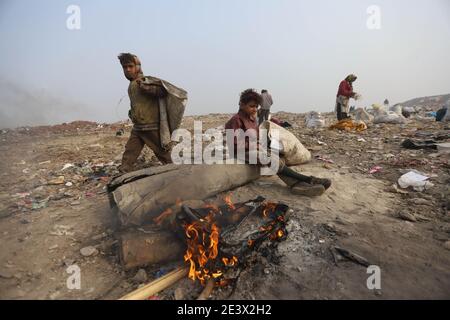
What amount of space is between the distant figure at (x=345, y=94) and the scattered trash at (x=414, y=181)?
4610 millimetres

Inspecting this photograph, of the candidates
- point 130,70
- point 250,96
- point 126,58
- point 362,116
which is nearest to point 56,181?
point 130,70

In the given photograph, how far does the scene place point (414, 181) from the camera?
375cm

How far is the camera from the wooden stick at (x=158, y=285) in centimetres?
195

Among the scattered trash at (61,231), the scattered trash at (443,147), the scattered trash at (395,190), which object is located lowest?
the scattered trash at (61,231)

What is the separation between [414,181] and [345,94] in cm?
488

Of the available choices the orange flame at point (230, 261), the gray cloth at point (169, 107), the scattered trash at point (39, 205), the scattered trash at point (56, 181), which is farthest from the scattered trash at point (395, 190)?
the scattered trash at point (56, 181)

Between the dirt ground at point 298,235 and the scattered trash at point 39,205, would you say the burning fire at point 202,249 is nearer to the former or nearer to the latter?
the dirt ground at point 298,235

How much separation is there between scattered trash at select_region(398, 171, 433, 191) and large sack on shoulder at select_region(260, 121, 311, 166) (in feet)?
4.66

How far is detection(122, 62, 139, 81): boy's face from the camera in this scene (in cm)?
376

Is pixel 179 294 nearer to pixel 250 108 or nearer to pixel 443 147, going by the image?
pixel 250 108

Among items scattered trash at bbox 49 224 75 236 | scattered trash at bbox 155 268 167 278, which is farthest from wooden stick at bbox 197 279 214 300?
scattered trash at bbox 49 224 75 236
